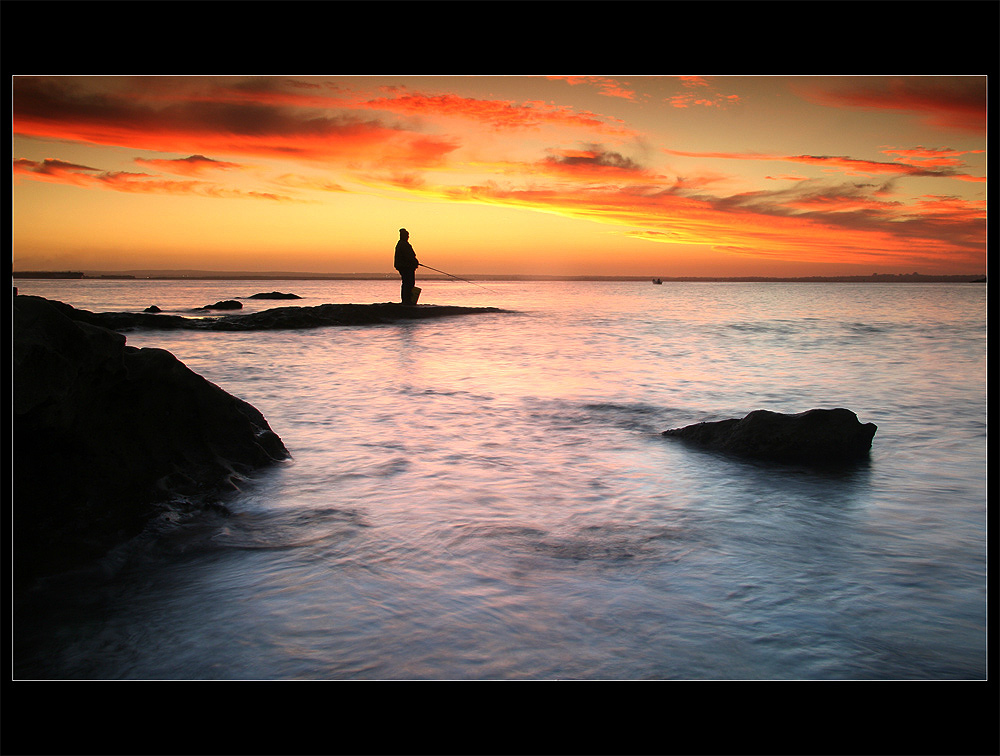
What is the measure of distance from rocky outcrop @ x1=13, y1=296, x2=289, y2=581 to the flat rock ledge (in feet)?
53.9

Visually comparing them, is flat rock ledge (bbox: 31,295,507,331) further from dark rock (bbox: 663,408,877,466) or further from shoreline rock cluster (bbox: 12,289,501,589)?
dark rock (bbox: 663,408,877,466)

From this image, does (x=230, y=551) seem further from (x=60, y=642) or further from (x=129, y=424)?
(x=129, y=424)

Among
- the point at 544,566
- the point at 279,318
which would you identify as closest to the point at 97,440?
the point at 544,566

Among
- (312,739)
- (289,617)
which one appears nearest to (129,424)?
(289,617)

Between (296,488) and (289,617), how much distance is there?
2.21 m

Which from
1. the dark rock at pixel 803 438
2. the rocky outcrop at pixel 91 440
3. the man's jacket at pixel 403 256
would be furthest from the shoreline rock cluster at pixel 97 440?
the man's jacket at pixel 403 256

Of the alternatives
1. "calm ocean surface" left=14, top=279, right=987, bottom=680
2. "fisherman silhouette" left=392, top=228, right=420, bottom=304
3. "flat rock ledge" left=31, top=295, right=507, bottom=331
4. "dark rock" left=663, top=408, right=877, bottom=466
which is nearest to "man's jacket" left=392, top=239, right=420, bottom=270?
"fisherman silhouette" left=392, top=228, right=420, bottom=304

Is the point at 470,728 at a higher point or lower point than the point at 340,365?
lower

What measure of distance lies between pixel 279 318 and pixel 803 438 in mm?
20786

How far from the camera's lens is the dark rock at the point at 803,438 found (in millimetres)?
6156

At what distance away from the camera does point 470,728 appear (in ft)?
6.91

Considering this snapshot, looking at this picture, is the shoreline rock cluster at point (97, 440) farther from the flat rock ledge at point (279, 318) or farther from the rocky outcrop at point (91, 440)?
the flat rock ledge at point (279, 318)

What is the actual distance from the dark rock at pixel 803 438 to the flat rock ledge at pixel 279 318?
18.8m

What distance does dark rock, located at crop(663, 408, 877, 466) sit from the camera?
6.16m
